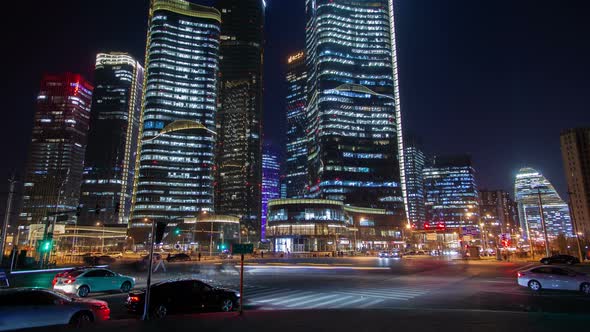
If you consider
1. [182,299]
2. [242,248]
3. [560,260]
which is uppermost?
[242,248]

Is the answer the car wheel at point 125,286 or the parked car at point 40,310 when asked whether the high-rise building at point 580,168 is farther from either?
the parked car at point 40,310

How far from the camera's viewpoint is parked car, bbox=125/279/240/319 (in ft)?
44.8

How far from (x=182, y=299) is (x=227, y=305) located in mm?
1886

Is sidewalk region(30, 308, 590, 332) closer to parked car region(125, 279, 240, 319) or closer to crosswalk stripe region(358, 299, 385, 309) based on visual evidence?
parked car region(125, 279, 240, 319)

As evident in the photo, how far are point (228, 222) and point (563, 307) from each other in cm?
13922

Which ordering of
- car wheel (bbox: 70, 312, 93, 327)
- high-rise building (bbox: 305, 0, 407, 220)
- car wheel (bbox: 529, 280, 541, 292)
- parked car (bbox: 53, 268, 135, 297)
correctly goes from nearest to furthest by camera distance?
car wheel (bbox: 70, 312, 93, 327)
parked car (bbox: 53, 268, 135, 297)
car wheel (bbox: 529, 280, 541, 292)
high-rise building (bbox: 305, 0, 407, 220)

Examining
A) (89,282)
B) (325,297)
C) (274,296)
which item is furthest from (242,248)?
(89,282)

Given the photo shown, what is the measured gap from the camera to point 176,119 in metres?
173

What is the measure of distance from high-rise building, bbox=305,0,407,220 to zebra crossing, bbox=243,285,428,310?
467 feet

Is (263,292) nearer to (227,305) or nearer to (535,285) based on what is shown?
(227,305)

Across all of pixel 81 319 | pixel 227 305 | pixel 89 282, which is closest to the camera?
pixel 81 319

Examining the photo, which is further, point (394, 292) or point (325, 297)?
point (394, 292)

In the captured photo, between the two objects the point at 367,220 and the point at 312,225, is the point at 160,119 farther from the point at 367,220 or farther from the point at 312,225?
the point at 367,220

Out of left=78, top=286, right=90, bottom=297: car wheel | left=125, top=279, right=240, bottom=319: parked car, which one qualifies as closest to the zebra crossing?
Result: left=125, top=279, right=240, bottom=319: parked car
